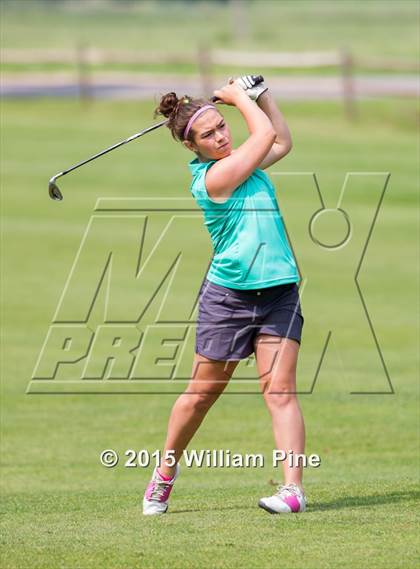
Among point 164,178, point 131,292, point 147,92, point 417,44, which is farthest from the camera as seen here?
point 417,44

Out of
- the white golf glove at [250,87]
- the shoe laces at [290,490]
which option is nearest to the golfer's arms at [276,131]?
the white golf glove at [250,87]

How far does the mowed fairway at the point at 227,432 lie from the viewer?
592cm

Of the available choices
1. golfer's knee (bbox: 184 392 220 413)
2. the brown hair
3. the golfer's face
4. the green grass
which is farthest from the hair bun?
the green grass

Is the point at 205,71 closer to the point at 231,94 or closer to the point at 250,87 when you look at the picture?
the point at 250,87

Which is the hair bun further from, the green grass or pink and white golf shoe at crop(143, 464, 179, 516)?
the green grass

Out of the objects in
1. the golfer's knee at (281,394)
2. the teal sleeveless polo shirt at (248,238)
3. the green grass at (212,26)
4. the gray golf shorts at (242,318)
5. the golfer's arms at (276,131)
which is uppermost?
the golfer's arms at (276,131)

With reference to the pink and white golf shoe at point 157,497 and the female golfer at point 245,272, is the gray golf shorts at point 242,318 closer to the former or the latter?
the female golfer at point 245,272

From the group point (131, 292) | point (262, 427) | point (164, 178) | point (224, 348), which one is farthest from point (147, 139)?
point (224, 348)

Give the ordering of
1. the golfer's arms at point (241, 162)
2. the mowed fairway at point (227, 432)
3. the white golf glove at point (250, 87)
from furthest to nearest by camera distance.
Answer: the white golf glove at point (250, 87)
the golfer's arms at point (241, 162)
the mowed fairway at point (227, 432)

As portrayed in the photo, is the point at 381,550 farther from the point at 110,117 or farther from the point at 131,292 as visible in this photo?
the point at 110,117

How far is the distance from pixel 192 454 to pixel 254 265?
313 cm

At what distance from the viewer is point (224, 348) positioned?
6.77 m

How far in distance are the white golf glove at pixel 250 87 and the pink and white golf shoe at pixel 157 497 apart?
2.09 m

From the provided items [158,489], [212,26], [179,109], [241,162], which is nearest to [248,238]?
[241,162]
